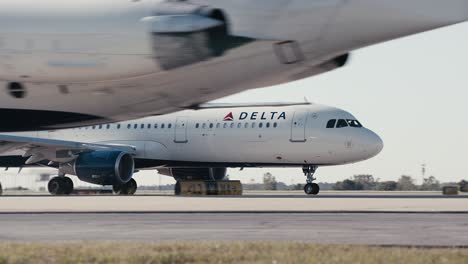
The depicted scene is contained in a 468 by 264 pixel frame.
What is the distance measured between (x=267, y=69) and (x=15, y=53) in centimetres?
419

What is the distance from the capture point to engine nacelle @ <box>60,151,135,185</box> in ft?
135

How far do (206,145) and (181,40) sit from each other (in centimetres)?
3132

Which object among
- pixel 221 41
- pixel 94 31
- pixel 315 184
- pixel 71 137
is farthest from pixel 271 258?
pixel 71 137

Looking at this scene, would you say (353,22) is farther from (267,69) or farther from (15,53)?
(15,53)

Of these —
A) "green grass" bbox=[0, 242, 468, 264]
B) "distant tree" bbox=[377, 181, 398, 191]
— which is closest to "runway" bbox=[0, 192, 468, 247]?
"green grass" bbox=[0, 242, 468, 264]

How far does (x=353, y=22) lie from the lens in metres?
13.9

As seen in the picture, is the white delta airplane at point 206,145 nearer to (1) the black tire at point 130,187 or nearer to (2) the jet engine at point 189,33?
(1) the black tire at point 130,187

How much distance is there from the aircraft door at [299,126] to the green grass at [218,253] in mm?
29176

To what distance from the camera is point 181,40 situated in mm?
14445

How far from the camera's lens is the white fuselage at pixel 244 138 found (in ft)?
142

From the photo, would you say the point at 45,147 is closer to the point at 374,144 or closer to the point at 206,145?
the point at 206,145

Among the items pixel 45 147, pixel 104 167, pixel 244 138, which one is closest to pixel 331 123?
pixel 244 138

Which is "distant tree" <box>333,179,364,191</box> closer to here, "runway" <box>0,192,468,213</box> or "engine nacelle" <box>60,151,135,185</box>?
"engine nacelle" <box>60,151,135,185</box>

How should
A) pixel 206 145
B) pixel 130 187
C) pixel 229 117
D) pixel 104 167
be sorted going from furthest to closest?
pixel 130 187 < pixel 206 145 < pixel 229 117 < pixel 104 167
